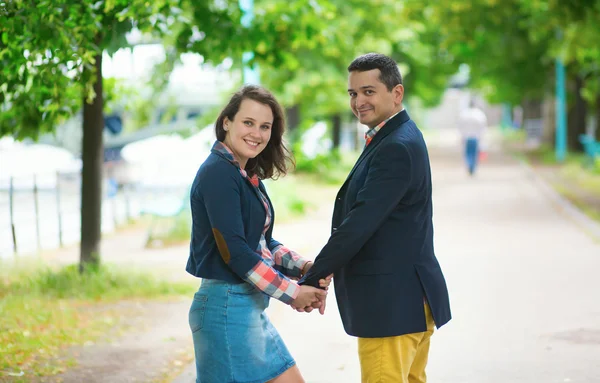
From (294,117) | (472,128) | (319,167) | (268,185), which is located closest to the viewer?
(268,185)

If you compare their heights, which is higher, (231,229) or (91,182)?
(231,229)

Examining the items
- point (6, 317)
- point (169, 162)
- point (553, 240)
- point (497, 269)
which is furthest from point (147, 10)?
point (169, 162)

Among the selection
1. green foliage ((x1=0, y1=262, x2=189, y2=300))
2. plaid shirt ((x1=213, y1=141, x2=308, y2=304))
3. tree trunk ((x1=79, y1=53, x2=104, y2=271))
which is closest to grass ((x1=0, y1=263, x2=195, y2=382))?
green foliage ((x1=0, y1=262, x2=189, y2=300))

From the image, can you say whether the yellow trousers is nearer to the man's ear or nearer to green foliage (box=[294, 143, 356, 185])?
the man's ear

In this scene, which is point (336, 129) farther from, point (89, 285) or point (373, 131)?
point (373, 131)

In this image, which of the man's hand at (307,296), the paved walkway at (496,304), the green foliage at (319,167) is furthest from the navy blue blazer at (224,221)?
the green foliage at (319,167)

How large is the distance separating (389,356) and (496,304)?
4909 millimetres

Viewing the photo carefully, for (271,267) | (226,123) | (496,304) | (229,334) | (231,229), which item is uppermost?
(226,123)

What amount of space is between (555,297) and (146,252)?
671 centimetres

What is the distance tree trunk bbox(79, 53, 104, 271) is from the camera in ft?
34.8

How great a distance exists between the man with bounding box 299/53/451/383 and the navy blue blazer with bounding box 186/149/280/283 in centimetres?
35

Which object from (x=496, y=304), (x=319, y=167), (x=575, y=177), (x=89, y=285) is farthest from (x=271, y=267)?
(x=319, y=167)

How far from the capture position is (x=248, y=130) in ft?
13.2

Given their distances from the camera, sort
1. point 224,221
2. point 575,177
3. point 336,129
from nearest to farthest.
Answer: point 224,221 < point 575,177 < point 336,129
